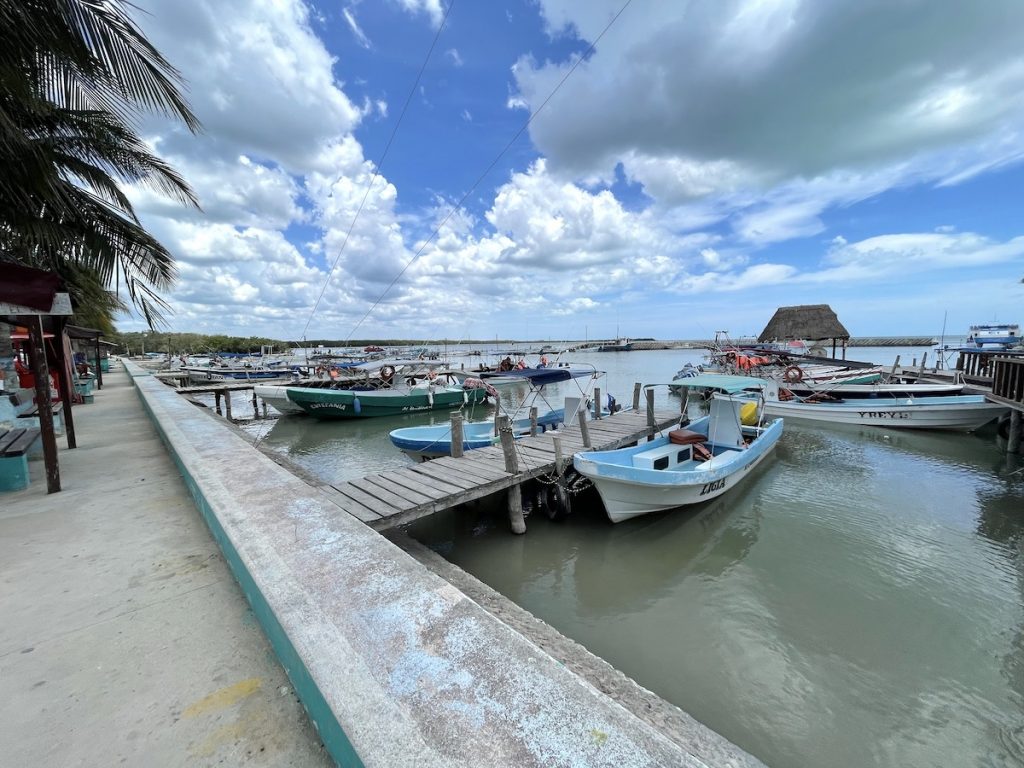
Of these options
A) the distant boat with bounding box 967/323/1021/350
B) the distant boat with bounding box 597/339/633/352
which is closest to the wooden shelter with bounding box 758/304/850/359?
the distant boat with bounding box 967/323/1021/350

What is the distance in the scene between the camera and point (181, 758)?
69.0 inches

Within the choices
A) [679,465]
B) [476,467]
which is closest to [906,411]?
[679,465]

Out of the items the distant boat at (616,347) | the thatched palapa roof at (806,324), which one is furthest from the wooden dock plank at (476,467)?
the distant boat at (616,347)

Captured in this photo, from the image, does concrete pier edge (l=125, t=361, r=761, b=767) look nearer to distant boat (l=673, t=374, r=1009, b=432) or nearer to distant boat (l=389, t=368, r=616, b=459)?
distant boat (l=389, t=368, r=616, b=459)

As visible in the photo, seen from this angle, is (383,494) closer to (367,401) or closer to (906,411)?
(367,401)

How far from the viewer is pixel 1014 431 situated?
1259cm

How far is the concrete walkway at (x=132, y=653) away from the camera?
181 centimetres

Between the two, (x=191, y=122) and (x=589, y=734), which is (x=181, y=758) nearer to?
(x=589, y=734)

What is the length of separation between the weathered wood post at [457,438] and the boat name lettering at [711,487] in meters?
4.56

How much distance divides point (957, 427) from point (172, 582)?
70.1 feet

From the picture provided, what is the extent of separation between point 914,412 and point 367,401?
2140 centimetres

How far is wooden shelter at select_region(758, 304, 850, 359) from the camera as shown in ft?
100

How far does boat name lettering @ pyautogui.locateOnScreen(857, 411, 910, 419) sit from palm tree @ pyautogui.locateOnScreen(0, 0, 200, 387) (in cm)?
2086

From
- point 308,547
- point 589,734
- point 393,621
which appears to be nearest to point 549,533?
point 308,547
